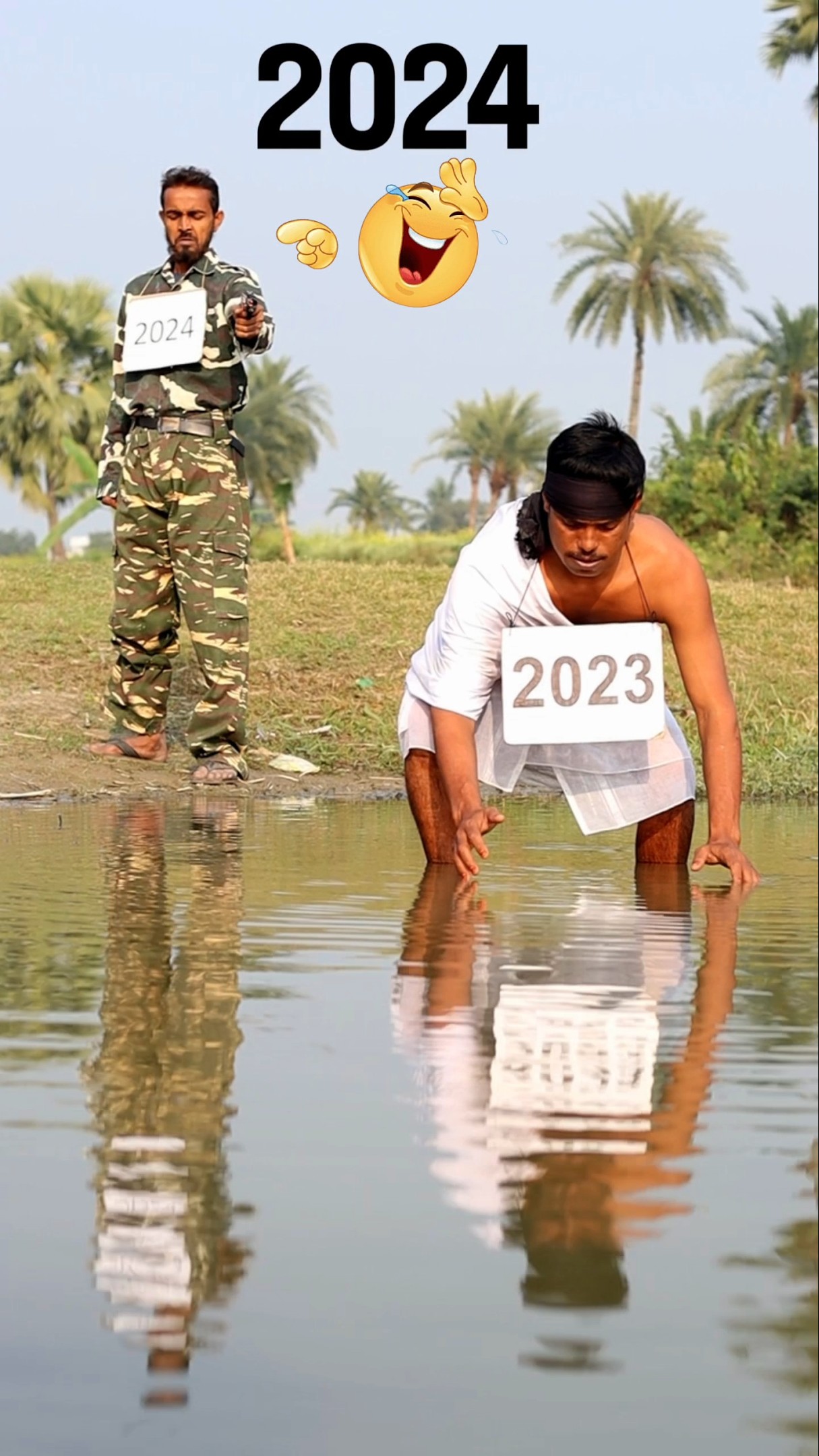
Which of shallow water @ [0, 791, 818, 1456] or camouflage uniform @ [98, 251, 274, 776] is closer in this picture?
shallow water @ [0, 791, 818, 1456]

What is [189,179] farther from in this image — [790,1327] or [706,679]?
[790,1327]

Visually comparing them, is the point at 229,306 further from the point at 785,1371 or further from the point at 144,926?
the point at 785,1371

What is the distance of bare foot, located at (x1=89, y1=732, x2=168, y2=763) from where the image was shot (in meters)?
8.36

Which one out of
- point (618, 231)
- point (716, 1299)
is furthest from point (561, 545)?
point (618, 231)

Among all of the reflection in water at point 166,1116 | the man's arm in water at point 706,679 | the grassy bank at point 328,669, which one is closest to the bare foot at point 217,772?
the grassy bank at point 328,669

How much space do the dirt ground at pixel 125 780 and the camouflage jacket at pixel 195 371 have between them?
39.1 inches

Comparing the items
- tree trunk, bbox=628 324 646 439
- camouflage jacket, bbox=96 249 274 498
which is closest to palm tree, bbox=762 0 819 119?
tree trunk, bbox=628 324 646 439

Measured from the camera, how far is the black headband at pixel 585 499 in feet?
16.5

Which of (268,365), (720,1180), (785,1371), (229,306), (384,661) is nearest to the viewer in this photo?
(785,1371)

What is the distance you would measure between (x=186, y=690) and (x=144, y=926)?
523 centimetres

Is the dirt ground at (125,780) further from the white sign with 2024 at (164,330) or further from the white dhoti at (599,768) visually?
the white dhoti at (599,768)

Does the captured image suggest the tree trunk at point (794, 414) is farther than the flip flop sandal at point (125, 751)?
Yes

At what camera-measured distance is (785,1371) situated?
5.98 ft

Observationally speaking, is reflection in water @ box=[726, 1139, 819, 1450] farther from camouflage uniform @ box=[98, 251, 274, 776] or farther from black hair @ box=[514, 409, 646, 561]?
camouflage uniform @ box=[98, 251, 274, 776]
